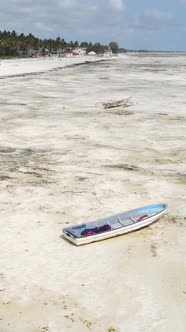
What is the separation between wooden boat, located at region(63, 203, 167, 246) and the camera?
13834 mm

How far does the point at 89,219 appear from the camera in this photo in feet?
51.7

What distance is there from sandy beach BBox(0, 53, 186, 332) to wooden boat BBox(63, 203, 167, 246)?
0.28 meters

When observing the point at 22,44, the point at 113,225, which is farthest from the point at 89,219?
the point at 22,44

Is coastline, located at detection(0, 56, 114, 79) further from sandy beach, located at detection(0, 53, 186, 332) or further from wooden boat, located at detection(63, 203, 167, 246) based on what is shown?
wooden boat, located at detection(63, 203, 167, 246)

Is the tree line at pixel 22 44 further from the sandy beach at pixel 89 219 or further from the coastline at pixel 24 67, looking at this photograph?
the sandy beach at pixel 89 219

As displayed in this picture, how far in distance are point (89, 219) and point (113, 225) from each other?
4.48ft

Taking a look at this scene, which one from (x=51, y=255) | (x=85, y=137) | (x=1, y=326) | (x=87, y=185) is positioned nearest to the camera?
(x=1, y=326)

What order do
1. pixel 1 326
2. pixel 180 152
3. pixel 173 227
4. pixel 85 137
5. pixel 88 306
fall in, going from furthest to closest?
pixel 85 137 → pixel 180 152 → pixel 173 227 → pixel 88 306 → pixel 1 326

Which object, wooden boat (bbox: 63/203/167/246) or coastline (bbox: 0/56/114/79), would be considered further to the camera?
coastline (bbox: 0/56/114/79)

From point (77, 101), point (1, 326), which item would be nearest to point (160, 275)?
point (1, 326)

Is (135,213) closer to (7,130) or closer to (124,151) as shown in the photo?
(124,151)

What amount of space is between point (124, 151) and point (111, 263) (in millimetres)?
12445

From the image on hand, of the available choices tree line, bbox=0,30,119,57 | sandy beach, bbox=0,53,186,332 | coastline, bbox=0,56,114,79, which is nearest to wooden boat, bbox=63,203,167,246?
sandy beach, bbox=0,53,186,332

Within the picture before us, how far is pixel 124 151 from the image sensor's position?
2475 centimetres
